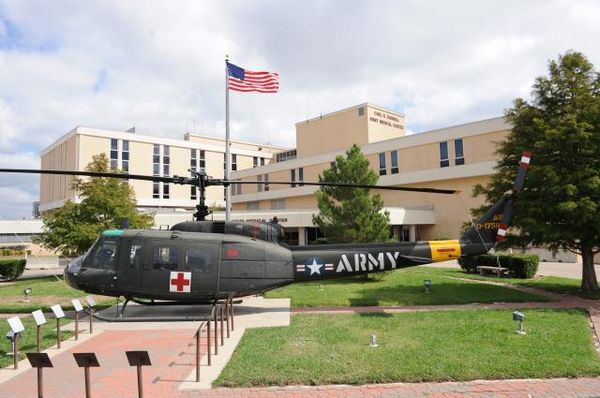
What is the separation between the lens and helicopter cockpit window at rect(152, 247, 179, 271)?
505 inches

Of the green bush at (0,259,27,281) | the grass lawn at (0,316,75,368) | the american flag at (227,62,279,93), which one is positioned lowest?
the grass lawn at (0,316,75,368)

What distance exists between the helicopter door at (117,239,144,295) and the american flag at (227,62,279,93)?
33.8 feet

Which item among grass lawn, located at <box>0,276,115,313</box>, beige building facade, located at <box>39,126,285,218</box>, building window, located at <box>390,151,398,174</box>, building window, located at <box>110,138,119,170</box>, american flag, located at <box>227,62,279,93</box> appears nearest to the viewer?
grass lawn, located at <box>0,276,115,313</box>

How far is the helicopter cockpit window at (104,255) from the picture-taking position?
42.9ft

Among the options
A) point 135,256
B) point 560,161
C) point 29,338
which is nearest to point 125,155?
point 135,256

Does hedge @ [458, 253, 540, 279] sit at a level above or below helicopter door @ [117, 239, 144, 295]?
below

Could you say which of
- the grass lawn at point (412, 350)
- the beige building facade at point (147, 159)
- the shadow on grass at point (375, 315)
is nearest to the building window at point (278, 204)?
the beige building facade at point (147, 159)

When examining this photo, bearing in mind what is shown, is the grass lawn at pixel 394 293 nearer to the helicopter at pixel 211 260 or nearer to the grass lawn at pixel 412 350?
the helicopter at pixel 211 260

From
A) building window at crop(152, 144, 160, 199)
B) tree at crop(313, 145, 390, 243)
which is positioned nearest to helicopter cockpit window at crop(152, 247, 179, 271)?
tree at crop(313, 145, 390, 243)

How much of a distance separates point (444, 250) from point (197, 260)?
8.31 meters

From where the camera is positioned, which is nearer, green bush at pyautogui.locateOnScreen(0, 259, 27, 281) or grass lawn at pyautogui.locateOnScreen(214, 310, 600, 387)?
grass lawn at pyautogui.locateOnScreen(214, 310, 600, 387)

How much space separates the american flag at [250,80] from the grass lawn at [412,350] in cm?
1251

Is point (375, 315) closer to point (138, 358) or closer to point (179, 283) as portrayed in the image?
point (179, 283)

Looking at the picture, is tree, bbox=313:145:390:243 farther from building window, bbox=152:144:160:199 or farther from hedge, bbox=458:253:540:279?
building window, bbox=152:144:160:199
